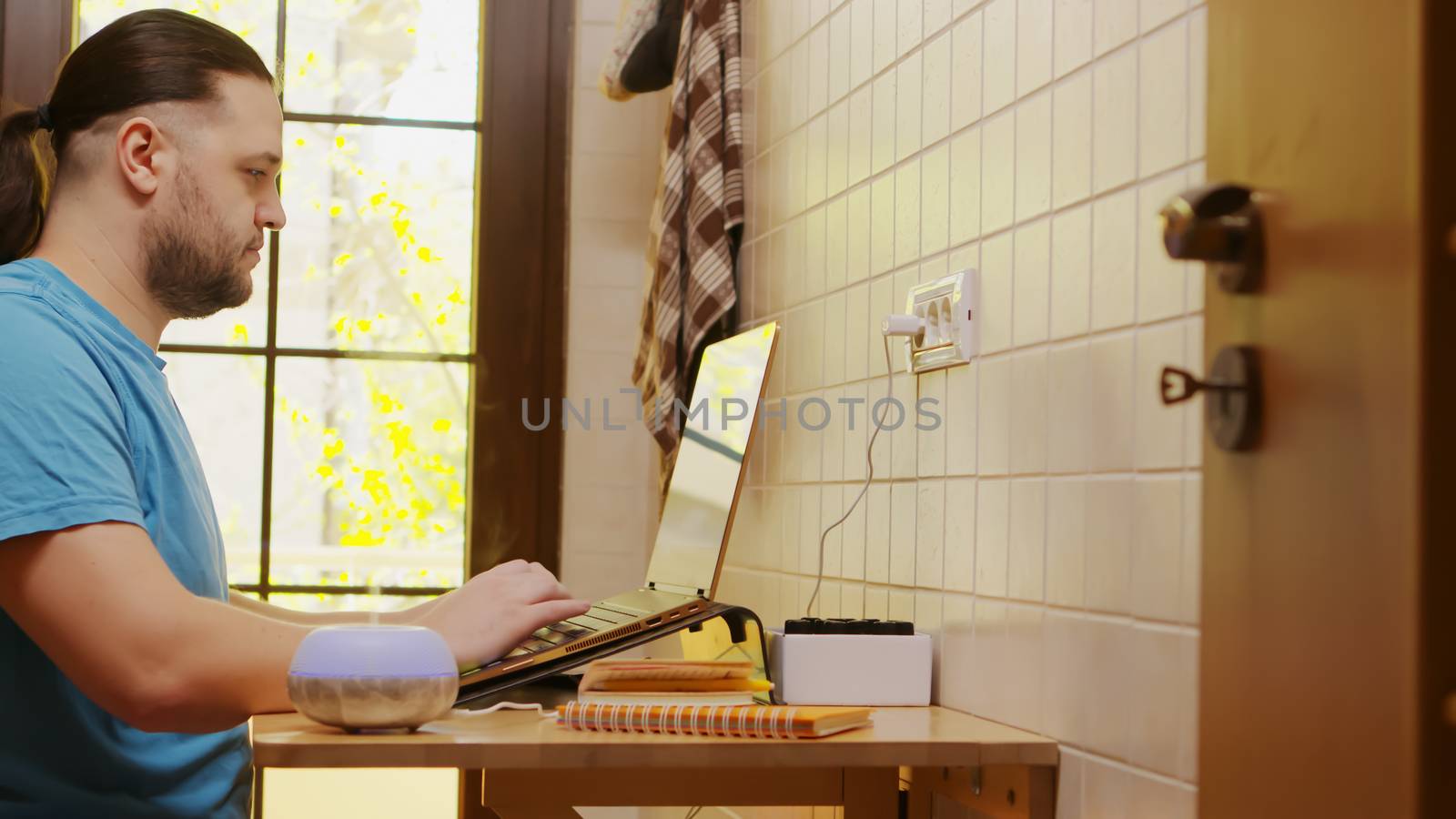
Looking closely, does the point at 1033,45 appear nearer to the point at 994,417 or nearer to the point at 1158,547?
the point at 994,417

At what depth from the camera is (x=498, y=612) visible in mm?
1246

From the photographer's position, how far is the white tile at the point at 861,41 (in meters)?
1.63

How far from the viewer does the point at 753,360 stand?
1491mm

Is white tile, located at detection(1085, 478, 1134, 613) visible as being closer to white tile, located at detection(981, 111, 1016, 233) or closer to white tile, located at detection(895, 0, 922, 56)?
white tile, located at detection(981, 111, 1016, 233)

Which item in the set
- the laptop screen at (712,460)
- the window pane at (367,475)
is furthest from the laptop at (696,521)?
the window pane at (367,475)

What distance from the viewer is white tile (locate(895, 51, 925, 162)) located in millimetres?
1494

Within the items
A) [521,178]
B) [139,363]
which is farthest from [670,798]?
[521,178]

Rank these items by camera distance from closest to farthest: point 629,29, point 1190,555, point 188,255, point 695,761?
point 1190,555, point 695,761, point 188,255, point 629,29

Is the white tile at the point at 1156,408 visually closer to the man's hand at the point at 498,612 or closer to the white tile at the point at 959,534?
the white tile at the point at 959,534

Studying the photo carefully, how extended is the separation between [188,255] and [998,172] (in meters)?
0.78

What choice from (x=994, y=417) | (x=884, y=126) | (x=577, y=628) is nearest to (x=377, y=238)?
(x=884, y=126)

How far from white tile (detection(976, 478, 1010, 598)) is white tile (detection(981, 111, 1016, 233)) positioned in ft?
0.81

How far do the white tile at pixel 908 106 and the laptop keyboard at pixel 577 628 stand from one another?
58 cm

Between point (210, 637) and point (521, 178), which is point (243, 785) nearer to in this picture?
point (210, 637)
